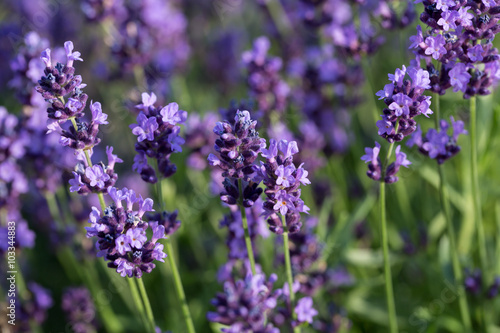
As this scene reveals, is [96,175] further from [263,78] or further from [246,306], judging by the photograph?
[263,78]

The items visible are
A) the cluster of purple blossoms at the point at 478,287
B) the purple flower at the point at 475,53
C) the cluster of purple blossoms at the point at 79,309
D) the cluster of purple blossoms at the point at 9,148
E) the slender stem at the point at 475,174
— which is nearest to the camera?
the purple flower at the point at 475,53

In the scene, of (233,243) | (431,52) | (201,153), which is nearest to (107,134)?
(201,153)

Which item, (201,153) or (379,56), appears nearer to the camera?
(201,153)

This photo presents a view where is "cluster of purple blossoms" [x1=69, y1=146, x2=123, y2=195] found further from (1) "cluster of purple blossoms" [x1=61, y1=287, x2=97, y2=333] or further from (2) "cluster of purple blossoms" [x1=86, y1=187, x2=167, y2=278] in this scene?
(1) "cluster of purple blossoms" [x1=61, y1=287, x2=97, y2=333]

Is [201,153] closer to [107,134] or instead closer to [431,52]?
[431,52]

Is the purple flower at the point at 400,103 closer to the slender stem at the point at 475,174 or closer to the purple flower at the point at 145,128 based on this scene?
the slender stem at the point at 475,174

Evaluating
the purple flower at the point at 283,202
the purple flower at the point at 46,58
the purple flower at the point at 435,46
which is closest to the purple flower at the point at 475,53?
the purple flower at the point at 435,46
